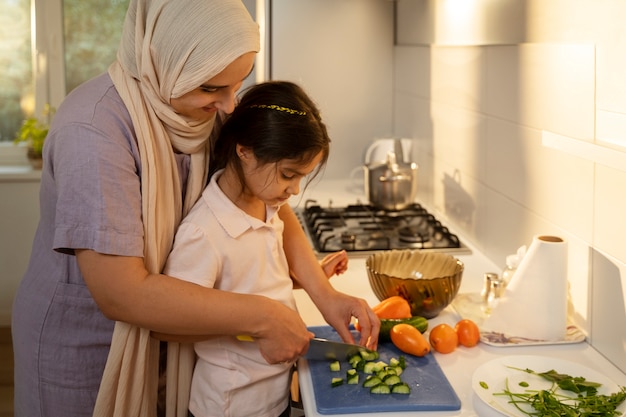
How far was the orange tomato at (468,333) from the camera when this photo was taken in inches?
56.1

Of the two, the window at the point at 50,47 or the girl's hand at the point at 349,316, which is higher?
the window at the point at 50,47

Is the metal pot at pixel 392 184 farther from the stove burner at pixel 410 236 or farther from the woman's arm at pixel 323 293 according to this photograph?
the woman's arm at pixel 323 293

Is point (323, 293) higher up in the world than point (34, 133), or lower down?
lower down

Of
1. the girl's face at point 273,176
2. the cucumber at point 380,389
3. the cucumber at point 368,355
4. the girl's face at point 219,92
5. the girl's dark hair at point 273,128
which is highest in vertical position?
the girl's face at point 219,92

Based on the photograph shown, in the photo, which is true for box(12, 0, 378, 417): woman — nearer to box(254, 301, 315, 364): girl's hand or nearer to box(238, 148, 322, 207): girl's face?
box(254, 301, 315, 364): girl's hand

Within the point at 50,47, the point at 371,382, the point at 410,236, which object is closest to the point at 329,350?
the point at 371,382

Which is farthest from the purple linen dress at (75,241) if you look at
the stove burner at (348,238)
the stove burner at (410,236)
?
the stove burner at (410,236)

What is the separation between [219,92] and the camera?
1.28 meters

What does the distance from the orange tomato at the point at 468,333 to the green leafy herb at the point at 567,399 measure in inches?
7.5

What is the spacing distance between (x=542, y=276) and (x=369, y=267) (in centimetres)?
37

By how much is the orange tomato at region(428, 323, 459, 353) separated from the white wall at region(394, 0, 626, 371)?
265mm

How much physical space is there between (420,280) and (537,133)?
0.43 metres

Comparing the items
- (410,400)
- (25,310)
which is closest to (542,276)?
(410,400)

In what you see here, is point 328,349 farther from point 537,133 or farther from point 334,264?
point 537,133
